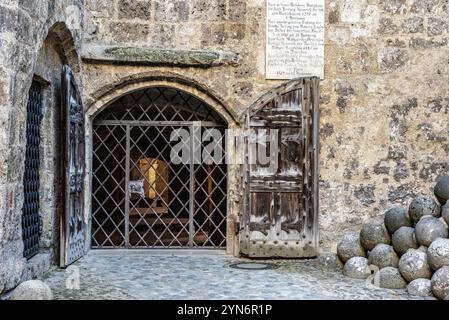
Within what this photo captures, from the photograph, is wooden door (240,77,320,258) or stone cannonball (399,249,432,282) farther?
wooden door (240,77,320,258)

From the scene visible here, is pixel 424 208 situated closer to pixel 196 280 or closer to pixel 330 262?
pixel 330 262

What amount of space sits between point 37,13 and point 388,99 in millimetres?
Answer: 4085

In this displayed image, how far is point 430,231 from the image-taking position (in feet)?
16.1

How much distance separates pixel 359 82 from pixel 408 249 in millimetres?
2335

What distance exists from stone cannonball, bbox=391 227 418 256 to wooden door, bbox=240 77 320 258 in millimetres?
1281

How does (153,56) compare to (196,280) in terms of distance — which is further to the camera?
(153,56)

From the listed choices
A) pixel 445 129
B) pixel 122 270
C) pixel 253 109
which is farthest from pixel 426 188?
pixel 122 270

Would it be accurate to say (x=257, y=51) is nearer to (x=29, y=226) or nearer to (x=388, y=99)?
(x=388, y=99)

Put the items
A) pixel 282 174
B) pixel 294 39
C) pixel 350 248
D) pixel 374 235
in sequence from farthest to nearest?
pixel 294 39, pixel 282 174, pixel 350 248, pixel 374 235

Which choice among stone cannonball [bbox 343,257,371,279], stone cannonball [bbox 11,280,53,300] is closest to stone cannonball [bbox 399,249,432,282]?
stone cannonball [bbox 343,257,371,279]

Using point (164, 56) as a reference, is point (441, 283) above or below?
below

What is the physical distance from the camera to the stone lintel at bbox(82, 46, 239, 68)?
6363 mm

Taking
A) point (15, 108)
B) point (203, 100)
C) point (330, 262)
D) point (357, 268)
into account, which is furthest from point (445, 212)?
point (15, 108)

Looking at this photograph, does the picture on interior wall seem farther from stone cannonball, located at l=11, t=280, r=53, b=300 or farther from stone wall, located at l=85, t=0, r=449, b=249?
stone cannonball, located at l=11, t=280, r=53, b=300
